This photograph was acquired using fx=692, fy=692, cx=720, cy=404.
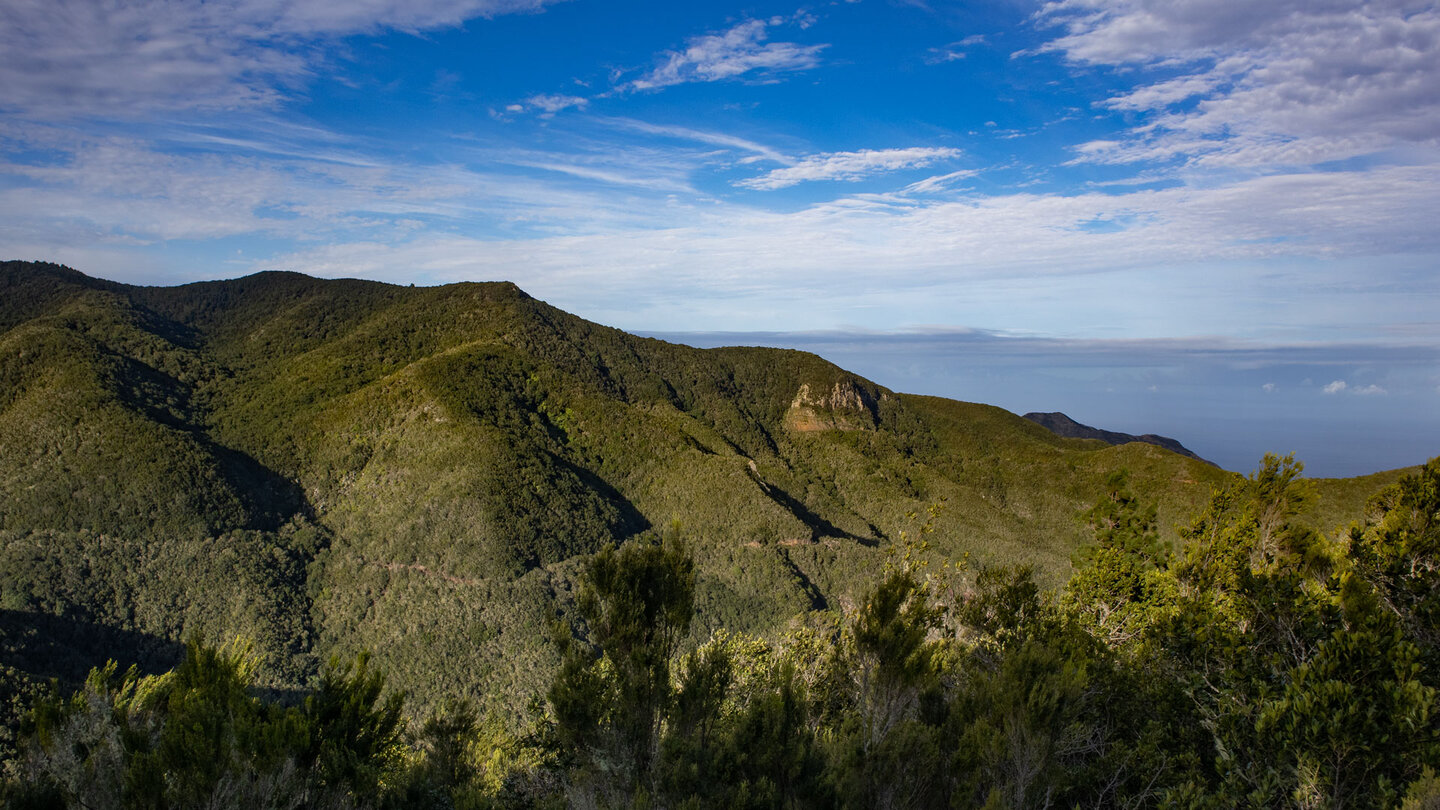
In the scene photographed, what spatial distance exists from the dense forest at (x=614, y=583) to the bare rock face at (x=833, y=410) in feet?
1.91

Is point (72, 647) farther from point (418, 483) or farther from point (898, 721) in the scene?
point (898, 721)

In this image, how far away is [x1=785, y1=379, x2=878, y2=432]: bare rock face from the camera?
134m

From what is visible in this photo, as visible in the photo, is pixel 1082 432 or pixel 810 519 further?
pixel 1082 432

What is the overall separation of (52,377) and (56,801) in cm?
9462

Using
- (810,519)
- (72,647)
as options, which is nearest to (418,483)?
(72,647)

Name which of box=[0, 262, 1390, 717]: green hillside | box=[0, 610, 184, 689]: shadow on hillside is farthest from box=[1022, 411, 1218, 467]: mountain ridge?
box=[0, 610, 184, 689]: shadow on hillside

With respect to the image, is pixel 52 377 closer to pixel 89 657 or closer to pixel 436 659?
pixel 89 657

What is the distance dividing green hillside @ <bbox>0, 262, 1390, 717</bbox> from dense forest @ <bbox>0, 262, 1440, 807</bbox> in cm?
47

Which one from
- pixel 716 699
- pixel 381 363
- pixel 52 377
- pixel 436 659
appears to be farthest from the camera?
pixel 381 363

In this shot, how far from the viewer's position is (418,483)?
7925 cm

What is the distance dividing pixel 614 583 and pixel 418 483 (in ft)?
242

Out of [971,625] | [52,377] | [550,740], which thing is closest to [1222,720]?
[971,625]

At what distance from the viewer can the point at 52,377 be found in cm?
7919

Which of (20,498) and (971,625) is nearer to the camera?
(971,625)
